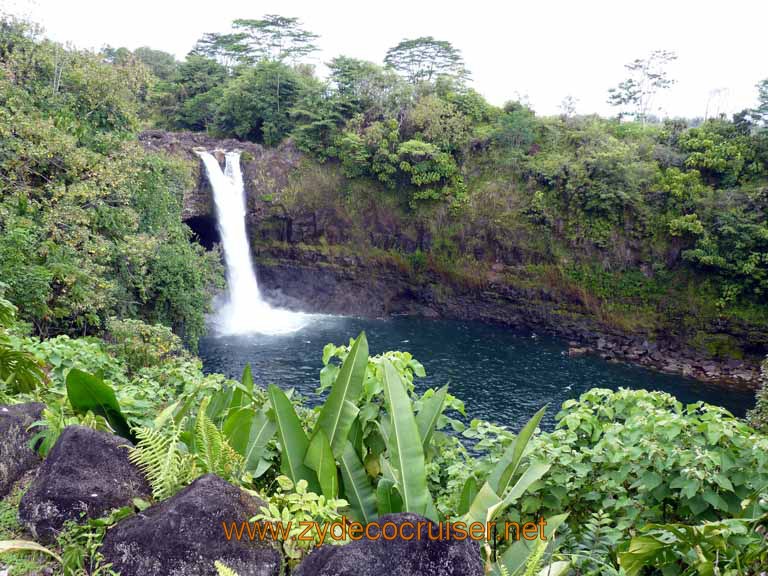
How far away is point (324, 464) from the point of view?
2305mm

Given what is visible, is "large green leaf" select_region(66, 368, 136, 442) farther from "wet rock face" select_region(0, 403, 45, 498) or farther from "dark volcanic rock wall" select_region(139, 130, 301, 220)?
"dark volcanic rock wall" select_region(139, 130, 301, 220)

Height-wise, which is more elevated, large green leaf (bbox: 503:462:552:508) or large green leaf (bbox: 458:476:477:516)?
large green leaf (bbox: 503:462:552:508)

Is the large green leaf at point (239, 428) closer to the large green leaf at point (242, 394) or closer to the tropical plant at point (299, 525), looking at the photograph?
the large green leaf at point (242, 394)

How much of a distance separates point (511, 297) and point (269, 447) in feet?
73.4

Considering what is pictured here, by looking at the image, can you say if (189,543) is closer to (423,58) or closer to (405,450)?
(405,450)

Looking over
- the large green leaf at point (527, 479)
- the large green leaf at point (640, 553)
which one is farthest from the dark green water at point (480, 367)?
the large green leaf at point (640, 553)

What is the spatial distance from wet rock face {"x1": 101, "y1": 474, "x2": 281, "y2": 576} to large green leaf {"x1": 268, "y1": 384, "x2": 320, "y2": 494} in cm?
54

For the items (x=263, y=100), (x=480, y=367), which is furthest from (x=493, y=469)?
(x=263, y=100)

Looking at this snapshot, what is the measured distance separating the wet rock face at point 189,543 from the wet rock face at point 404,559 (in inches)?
10.0

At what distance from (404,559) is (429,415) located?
140 centimetres

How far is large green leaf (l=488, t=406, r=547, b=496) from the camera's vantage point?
7.97 feet

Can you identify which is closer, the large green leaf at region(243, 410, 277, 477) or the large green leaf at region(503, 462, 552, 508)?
the large green leaf at region(503, 462, 552, 508)

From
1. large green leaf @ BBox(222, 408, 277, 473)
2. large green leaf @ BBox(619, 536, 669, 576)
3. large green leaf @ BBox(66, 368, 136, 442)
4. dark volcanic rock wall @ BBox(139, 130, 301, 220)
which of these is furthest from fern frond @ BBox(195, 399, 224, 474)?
dark volcanic rock wall @ BBox(139, 130, 301, 220)

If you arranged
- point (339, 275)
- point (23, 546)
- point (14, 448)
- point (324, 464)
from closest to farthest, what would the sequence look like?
point (23, 546) → point (324, 464) → point (14, 448) → point (339, 275)
